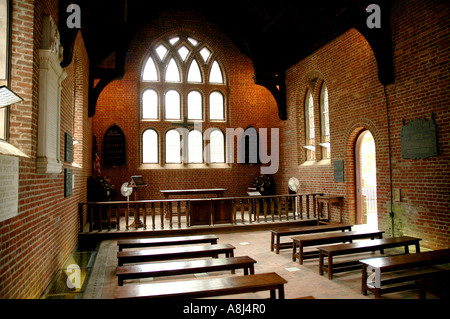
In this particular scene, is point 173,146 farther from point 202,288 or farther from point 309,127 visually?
point 202,288

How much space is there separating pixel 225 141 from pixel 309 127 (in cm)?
335

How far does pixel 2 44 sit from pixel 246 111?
9.54m

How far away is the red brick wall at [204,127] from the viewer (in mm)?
11258

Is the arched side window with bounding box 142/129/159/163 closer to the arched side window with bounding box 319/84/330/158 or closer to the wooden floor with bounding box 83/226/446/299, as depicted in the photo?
the wooden floor with bounding box 83/226/446/299

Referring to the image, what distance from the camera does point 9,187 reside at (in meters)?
3.01

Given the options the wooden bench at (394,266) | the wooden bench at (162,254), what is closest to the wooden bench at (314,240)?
the wooden bench at (394,266)

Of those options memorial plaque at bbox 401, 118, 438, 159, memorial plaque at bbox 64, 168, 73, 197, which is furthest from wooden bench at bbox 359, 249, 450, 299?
memorial plaque at bbox 64, 168, 73, 197

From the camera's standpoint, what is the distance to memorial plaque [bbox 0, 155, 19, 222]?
283 cm

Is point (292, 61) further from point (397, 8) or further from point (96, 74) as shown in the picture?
point (96, 74)

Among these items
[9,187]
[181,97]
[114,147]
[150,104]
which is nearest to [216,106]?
[181,97]

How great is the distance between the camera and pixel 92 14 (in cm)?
775

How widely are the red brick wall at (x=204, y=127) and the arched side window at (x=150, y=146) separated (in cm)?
29

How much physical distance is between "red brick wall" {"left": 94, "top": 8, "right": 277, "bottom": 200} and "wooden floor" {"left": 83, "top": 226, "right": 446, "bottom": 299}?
4799mm
